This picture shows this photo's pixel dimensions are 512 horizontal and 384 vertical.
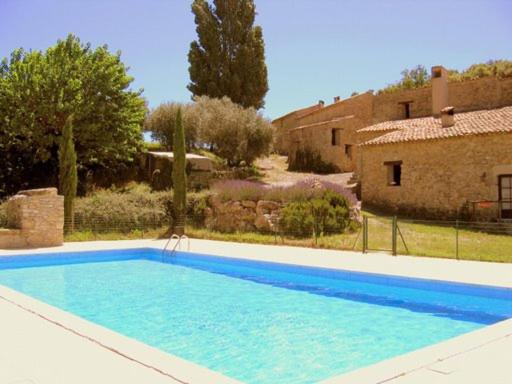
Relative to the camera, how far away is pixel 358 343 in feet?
19.1

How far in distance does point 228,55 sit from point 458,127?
60.8ft

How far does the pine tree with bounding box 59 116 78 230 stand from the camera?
15469 millimetres

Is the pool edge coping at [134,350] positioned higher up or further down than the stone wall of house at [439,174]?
further down

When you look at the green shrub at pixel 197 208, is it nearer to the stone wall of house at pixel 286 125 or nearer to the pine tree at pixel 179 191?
the pine tree at pixel 179 191

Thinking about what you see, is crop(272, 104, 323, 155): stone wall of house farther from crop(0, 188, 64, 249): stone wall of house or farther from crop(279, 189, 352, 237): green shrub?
crop(0, 188, 64, 249): stone wall of house

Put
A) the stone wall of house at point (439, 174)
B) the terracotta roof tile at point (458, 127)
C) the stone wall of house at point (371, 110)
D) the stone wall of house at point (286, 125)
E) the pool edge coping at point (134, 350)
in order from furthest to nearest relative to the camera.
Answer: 1. the stone wall of house at point (286, 125)
2. the stone wall of house at point (371, 110)
3. the terracotta roof tile at point (458, 127)
4. the stone wall of house at point (439, 174)
5. the pool edge coping at point (134, 350)

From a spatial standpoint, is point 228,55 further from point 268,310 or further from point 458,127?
point 268,310

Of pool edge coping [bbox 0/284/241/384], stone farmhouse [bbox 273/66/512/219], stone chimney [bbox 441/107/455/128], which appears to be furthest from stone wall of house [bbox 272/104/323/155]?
pool edge coping [bbox 0/284/241/384]

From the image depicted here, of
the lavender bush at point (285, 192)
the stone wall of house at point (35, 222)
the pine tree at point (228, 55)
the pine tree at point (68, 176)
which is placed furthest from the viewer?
the pine tree at point (228, 55)

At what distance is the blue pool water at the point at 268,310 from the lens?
540 centimetres

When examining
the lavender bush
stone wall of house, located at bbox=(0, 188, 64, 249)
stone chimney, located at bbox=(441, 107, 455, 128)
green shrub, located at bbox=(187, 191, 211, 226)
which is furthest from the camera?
stone chimney, located at bbox=(441, 107, 455, 128)

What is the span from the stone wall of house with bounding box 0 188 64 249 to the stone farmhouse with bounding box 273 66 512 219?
13.9m

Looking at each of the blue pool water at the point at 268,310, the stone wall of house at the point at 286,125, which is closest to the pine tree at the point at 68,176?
the blue pool water at the point at 268,310

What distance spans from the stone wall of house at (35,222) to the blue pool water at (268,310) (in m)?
2.16
